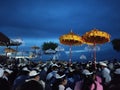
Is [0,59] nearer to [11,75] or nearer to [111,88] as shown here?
[11,75]

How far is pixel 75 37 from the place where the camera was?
61.9ft

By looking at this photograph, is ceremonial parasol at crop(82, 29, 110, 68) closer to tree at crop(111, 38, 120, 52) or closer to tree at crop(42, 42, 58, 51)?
tree at crop(111, 38, 120, 52)

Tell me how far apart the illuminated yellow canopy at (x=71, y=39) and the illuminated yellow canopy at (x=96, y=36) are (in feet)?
3.68

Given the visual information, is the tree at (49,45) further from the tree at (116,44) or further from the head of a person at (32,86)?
the head of a person at (32,86)

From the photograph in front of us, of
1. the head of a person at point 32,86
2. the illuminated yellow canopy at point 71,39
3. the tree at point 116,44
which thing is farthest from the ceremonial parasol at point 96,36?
the tree at point 116,44

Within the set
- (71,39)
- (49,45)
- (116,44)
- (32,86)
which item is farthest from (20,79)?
(49,45)

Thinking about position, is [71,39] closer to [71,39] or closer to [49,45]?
[71,39]

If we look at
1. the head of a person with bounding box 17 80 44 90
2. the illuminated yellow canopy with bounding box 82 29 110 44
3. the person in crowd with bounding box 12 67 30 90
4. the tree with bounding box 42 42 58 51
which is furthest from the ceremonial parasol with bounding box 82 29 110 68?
the tree with bounding box 42 42 58 51

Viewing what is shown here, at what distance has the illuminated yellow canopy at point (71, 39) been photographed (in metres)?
18.8

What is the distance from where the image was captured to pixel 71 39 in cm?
1892

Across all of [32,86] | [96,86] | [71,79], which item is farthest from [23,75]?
[32,86]

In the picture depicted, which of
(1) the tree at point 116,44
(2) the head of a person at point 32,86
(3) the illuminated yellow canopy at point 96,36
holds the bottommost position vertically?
(2) the head of a person at point 32,86

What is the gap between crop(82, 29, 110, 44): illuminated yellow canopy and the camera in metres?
16.7

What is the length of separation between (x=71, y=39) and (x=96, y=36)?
2426mm
